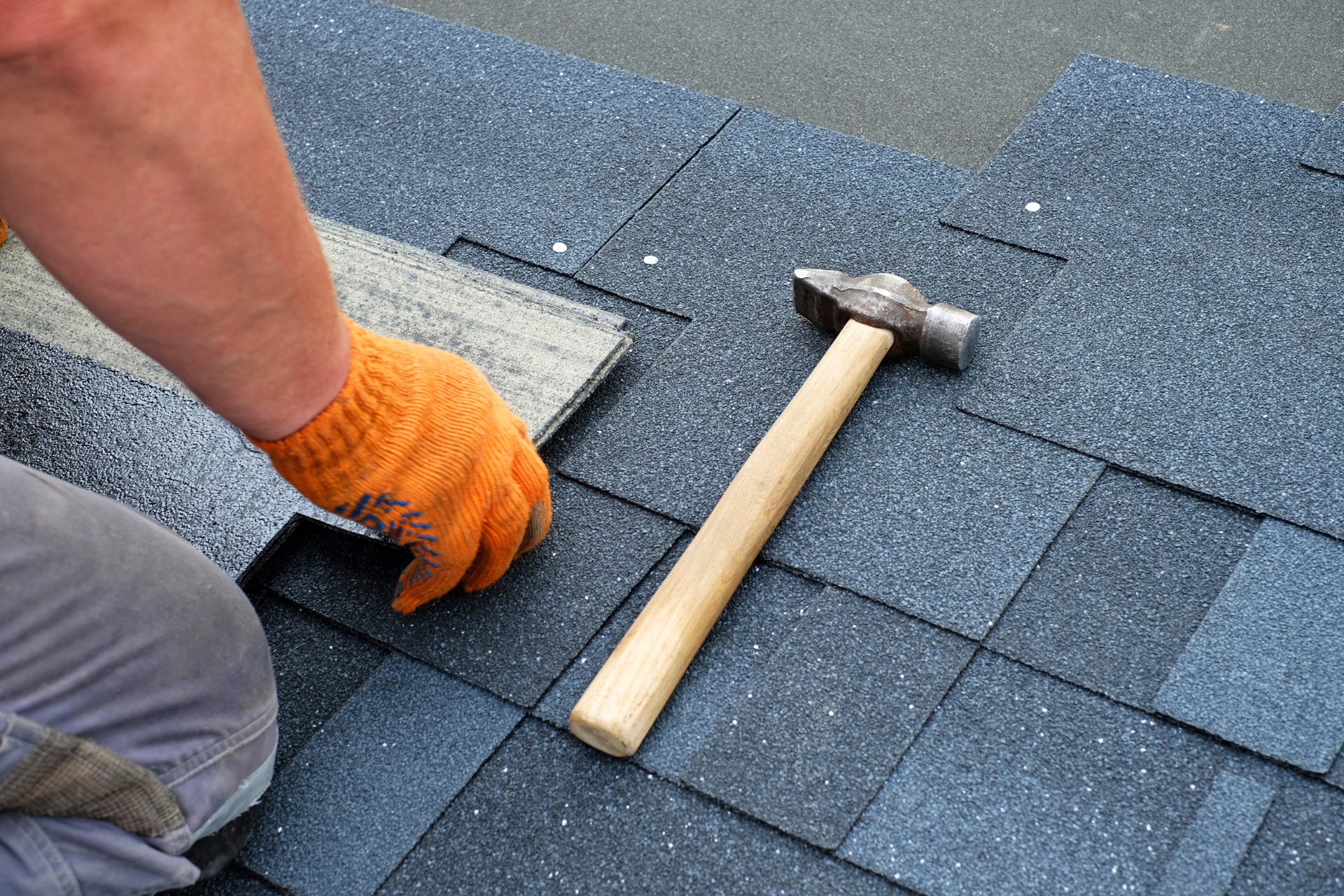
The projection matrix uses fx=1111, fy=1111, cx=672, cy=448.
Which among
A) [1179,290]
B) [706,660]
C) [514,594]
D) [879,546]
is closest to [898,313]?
[879,546]

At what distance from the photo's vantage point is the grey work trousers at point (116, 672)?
112 centimetres

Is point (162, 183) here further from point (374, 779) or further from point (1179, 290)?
point (1179, 290)

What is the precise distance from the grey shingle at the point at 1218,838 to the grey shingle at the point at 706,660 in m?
0.57

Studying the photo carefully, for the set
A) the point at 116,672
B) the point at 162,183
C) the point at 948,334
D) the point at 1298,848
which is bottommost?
the point at 1298,848

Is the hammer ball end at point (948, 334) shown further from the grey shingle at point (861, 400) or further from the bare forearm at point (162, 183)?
the bare forearm at point (162, 183)

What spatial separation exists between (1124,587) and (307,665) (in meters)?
1.20

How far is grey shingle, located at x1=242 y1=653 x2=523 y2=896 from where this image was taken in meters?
1.44

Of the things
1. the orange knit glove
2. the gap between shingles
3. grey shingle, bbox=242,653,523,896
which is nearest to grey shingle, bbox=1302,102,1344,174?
the gap between shingles

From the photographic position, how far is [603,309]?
2.09 metres

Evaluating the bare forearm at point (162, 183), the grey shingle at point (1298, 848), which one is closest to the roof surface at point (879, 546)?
the grey shingle at point (1298, 848)

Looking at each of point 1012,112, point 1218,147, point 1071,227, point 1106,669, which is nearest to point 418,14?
point 1012,112

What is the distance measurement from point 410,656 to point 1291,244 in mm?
1714

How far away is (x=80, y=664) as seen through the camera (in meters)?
1.15

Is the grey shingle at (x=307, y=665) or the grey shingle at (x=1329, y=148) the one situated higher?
the grey shingle at (x=1329, y=148)
